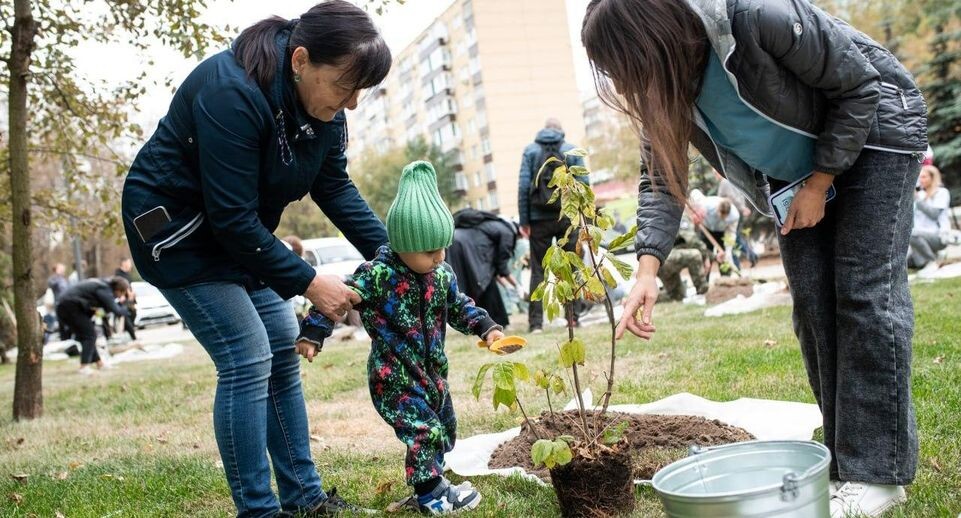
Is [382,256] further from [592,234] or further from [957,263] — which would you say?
[957,263]

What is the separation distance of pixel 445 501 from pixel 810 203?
1.50m

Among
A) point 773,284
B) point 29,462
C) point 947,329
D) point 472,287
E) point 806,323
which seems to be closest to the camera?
point 806,323

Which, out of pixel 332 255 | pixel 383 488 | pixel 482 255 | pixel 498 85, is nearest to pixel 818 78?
pixel 383 488

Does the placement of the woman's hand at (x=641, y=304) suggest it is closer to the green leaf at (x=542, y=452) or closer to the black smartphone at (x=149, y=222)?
the green leaf at (x=542, y=452)

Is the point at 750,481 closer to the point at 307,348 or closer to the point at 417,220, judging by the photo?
the point at 417,220

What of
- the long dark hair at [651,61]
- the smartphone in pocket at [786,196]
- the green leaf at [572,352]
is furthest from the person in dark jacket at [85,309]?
the smartphone in pocket at [786,196]

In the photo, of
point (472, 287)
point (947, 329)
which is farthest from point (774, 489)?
point (472, 287)

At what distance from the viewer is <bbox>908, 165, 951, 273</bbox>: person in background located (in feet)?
30.9

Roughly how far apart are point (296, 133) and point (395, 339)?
2.47 feet

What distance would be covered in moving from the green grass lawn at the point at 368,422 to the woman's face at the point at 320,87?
4.43 ft

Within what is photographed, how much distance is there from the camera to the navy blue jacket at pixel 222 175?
2.37 meters

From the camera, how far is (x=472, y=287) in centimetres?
867

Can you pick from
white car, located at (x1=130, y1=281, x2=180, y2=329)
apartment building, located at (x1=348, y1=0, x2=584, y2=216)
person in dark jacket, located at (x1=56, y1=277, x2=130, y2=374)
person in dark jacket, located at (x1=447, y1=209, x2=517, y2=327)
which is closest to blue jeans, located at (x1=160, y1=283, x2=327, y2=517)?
person in dark jacket, located at (x1=447, y1=209, x2=517, y2=327)

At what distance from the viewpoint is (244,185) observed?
2.40 meters
